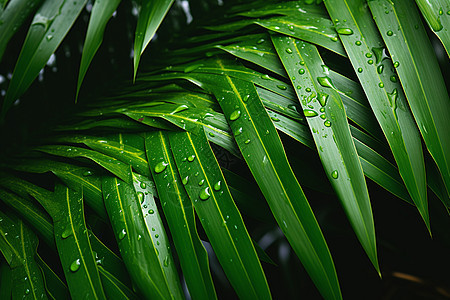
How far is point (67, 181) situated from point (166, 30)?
1.91 feet

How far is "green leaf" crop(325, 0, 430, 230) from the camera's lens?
1.21 ft

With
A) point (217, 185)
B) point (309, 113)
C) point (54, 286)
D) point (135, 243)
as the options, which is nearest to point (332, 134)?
point (309, 113)

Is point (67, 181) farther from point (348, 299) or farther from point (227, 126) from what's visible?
point (348, 299)

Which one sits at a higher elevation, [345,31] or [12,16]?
[12,16]

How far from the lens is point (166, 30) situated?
2.91 feet

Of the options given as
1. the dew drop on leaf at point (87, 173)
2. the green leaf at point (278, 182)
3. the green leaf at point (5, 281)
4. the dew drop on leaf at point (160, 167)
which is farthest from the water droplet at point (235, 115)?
the green leaf at point (5, 281)

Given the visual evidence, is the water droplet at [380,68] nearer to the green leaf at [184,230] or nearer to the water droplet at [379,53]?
the water droplet at [379,53]

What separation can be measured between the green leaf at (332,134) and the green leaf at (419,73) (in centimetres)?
8

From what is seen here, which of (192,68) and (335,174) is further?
(192,68)

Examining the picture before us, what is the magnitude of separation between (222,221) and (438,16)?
→ 358mm

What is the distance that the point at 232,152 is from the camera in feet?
1.35

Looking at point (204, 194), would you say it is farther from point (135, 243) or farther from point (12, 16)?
point (12, 16)

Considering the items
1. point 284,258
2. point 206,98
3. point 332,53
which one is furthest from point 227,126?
point 284,258

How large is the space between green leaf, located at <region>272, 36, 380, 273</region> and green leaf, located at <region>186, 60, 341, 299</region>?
0.04 meters
